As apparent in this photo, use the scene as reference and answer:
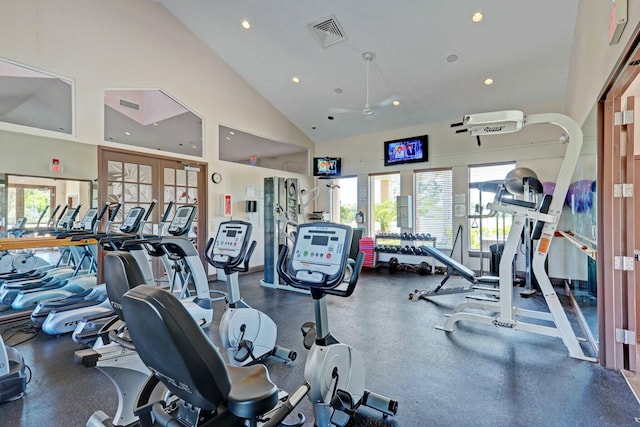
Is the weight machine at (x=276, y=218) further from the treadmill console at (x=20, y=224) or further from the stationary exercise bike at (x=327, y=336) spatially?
the stationary exercise bike at (x=327, y=336)

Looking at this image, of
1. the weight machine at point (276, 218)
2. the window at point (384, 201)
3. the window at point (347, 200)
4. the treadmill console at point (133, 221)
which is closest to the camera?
the treadmill console at point (133, 221)

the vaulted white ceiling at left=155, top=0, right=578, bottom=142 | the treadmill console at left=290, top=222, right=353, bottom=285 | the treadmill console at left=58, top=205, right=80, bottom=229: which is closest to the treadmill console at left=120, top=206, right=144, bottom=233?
the treadmill console at left=58, top=205, right=80, bottom=229

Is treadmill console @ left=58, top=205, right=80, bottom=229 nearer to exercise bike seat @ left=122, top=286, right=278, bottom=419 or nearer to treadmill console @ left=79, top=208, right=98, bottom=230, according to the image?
treadmill console @ left=79, top=208, right=98, bottom=230

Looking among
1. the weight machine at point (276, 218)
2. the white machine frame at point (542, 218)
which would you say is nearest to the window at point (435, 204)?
the weight machine at point (276, 218)

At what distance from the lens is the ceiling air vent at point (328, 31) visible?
4.82 meters

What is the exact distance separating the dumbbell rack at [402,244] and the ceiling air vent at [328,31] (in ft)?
14.7

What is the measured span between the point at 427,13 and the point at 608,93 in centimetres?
279

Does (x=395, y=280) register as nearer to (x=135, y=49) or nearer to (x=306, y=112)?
(x=306, y=112)

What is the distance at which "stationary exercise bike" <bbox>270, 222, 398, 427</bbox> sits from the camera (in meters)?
1.74

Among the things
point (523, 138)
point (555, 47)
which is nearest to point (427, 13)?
point (555, 47)

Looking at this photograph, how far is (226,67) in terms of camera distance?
6445 millimetres

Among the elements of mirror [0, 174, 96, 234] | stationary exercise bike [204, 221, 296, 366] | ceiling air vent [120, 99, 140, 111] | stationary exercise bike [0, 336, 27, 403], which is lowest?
stationary exercise bike [0, 336, 27, 403]

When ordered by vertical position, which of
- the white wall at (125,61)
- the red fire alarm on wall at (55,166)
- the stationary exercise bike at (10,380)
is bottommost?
the stationary exercise bike at (10,380)

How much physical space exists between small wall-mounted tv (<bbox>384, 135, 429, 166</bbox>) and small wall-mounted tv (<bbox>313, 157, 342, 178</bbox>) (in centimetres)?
134
